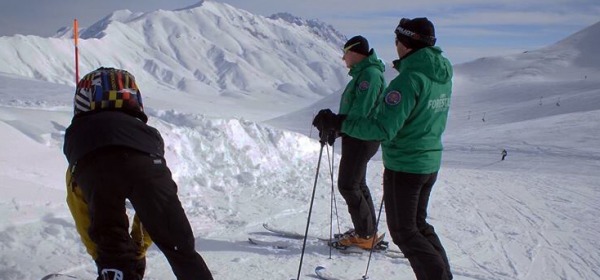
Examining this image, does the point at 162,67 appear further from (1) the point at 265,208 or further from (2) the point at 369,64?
(2) the point at 369,64

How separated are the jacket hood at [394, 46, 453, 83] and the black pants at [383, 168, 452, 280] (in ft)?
2.15

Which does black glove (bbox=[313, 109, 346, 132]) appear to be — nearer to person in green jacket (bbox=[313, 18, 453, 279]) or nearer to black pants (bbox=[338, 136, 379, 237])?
person in green jacket (bbox=[313, 18, 453, 279])

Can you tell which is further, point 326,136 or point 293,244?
point 293,244

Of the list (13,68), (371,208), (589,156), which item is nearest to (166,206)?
(371,208)

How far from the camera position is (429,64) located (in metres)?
3.05

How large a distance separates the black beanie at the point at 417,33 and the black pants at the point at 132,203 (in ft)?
5.74

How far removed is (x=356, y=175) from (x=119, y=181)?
2573 mm

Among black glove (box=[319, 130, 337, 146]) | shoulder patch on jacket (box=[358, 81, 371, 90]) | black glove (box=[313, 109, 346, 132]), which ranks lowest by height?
black glove (box=[319, 130, 337, 146])

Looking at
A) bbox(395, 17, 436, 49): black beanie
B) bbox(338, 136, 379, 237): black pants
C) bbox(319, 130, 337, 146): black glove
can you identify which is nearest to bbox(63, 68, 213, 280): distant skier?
bbox(319, 130, 337, 146): black glove

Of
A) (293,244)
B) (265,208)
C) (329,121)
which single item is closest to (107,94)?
(329,121)

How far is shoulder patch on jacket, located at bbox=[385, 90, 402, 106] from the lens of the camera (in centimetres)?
296

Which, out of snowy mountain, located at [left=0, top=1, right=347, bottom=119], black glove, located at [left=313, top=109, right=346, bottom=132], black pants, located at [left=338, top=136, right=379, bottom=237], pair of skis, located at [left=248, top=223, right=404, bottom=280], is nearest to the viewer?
black glove, located at [left=313, top=109, right=346, bottom=132]

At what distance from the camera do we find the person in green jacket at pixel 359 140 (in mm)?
4293

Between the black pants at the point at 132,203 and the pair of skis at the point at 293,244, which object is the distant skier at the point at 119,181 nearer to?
the black pants at the point at 132,203
